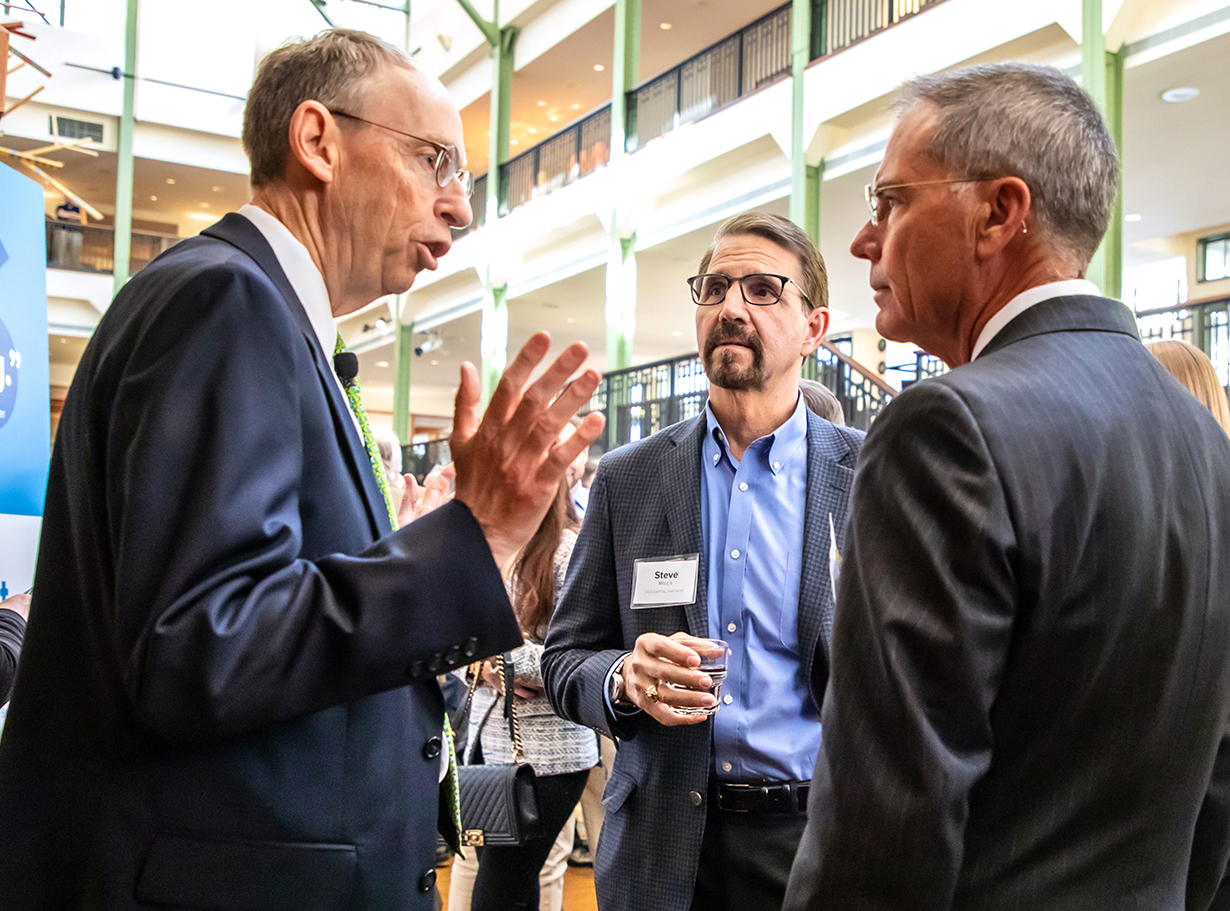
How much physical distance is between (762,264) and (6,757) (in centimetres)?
160

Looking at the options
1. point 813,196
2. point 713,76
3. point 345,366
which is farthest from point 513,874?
point 713,76

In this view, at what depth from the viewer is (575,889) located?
4.32m

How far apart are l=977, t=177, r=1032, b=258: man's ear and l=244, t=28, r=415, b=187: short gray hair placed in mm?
762

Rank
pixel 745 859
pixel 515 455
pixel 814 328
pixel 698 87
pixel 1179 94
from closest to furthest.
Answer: pixel 515 455 → pixel 745 859 → pixel 814 328 → pixel 1179 94 → pixel 698 87

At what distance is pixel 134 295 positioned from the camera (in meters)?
0.99

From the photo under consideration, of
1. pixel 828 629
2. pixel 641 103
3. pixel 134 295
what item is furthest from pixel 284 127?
pixel 641 103

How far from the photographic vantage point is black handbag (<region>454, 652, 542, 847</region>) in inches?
101

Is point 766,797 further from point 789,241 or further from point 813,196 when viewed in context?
point 813,196

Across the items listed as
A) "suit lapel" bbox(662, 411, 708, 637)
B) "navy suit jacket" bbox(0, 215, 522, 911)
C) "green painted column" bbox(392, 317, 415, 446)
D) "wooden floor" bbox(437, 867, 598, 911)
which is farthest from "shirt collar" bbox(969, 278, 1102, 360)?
"green painted column" bbox(392, 317, 415, 446)

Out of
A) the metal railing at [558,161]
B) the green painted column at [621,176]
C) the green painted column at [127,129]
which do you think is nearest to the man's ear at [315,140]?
the green painted column at [621,176]

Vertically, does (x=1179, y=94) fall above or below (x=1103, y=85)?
above

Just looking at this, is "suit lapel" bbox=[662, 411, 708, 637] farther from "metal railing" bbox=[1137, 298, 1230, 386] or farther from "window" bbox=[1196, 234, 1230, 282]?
"window" bbox=[1196, 234, 1230, 282]

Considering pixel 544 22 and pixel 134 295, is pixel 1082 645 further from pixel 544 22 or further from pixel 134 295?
pixel 544 22

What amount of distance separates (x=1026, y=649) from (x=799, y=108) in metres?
9.54
